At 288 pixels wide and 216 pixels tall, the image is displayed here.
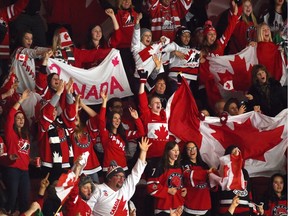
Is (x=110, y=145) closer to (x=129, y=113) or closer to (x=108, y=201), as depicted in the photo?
(x=108, y=201)

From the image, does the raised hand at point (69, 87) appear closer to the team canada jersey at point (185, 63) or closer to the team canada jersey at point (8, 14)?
the team canada jersey at point (8, 14)

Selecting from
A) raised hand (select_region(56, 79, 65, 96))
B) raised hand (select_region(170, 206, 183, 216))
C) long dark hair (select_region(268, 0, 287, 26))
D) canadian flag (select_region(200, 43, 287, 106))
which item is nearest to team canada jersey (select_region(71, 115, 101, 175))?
raised hand (select_region(56, 79, 65, 96))

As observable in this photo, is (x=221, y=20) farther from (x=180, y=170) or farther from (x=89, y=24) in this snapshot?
(x=180, y=170)


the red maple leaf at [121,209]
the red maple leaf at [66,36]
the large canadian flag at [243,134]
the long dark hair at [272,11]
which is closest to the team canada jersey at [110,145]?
the red maple leaf at [121,209]

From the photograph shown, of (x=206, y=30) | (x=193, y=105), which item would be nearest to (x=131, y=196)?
(x=193, y=105)

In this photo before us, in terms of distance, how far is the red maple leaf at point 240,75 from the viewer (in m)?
12.3

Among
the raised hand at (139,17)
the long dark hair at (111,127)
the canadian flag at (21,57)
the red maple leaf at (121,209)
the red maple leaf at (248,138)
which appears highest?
the raised hand at (139,17)

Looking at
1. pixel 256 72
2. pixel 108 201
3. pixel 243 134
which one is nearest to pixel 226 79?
pixel 256 72

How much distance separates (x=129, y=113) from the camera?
11.5 metres

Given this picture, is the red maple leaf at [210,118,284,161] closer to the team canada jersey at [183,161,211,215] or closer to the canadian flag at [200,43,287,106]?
the canadian flag at [200,43,287,106]

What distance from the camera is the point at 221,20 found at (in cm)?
1280

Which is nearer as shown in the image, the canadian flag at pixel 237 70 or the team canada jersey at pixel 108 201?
the team canada jersey at pixel 108 201

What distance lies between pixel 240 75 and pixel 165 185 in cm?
227

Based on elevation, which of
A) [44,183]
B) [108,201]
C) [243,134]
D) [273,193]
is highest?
[44,183]
